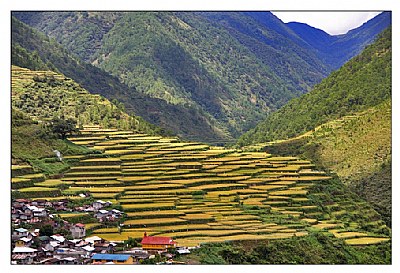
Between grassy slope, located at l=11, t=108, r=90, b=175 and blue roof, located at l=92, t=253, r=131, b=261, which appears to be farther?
grassy slope, located at l=11, t=108, r=90, b=175

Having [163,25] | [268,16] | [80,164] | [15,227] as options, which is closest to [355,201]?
[80,164]

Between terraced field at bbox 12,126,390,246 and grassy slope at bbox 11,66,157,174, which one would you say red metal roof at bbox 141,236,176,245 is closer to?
terraced field at bbox 12,126,390,246

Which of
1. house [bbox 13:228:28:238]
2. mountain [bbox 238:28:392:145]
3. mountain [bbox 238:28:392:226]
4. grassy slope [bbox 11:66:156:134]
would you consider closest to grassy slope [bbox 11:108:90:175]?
grassy slope [bbox 11:66:156:134]

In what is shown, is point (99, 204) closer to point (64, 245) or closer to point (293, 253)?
point (64, 245)

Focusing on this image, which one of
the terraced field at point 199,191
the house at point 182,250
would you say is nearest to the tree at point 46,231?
the terraced field at point 199,191

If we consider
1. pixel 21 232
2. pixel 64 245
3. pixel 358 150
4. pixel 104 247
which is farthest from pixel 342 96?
pixel 21 232

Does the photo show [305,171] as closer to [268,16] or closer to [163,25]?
[163,25]
